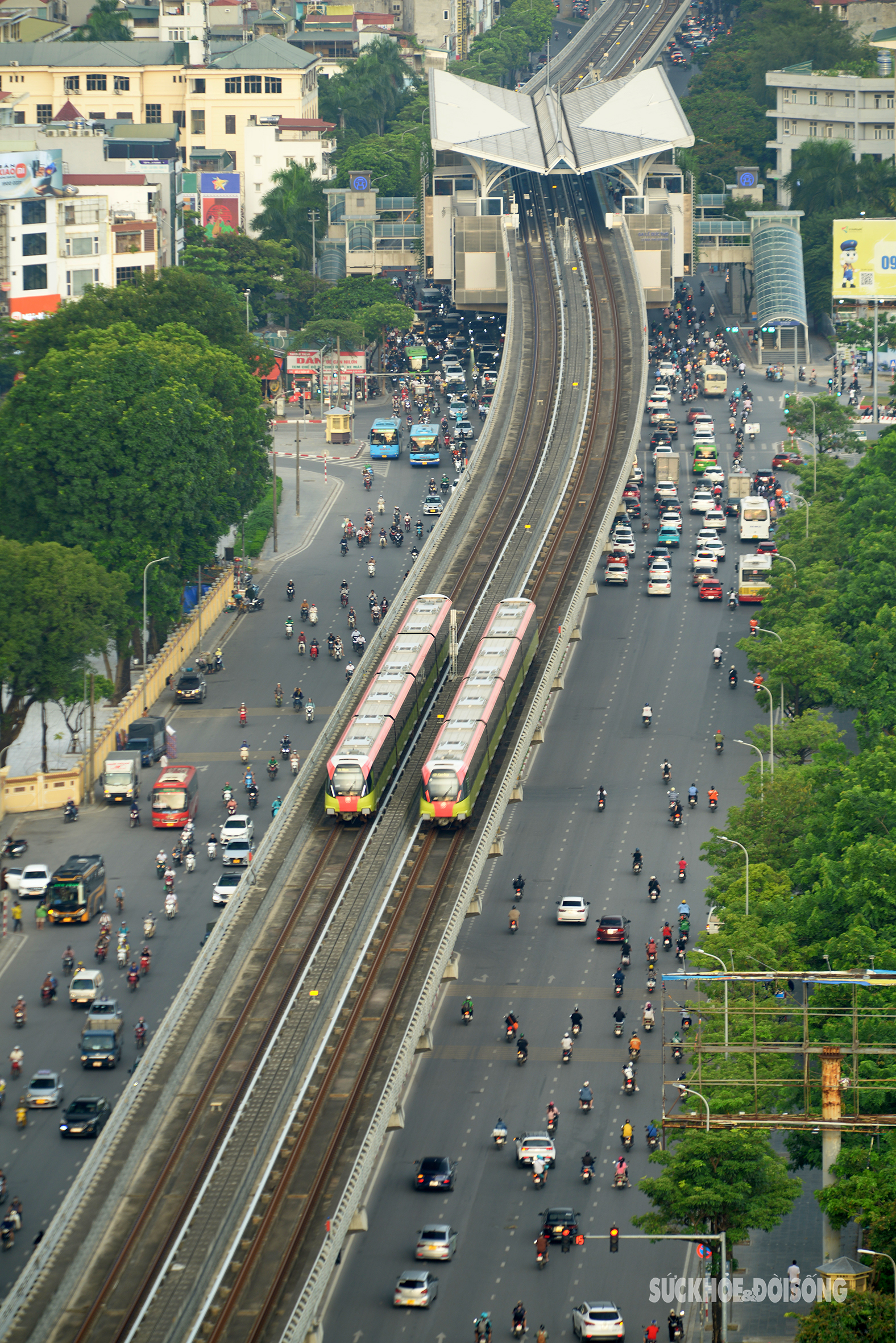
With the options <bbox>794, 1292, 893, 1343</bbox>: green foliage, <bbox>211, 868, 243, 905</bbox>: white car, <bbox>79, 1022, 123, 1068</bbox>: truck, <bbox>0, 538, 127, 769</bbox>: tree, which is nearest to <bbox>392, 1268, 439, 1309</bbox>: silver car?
<bbox>79, 1022, 123, 1068</bbox>: truck

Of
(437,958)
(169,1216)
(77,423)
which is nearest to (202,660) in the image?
(77,423)

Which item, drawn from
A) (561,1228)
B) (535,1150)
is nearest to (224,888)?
(535,1150)

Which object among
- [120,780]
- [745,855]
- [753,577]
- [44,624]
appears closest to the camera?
[745,855]

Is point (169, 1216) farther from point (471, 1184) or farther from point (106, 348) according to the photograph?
point (106, 348)

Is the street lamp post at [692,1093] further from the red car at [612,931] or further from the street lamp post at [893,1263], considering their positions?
the red car at [612,931]

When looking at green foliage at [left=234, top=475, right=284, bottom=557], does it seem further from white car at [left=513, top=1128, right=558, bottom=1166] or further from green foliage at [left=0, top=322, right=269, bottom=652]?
white car at [left=513, top=1128, right=558, bottom=1166]

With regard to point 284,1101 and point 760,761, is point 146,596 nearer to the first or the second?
point 760,761
